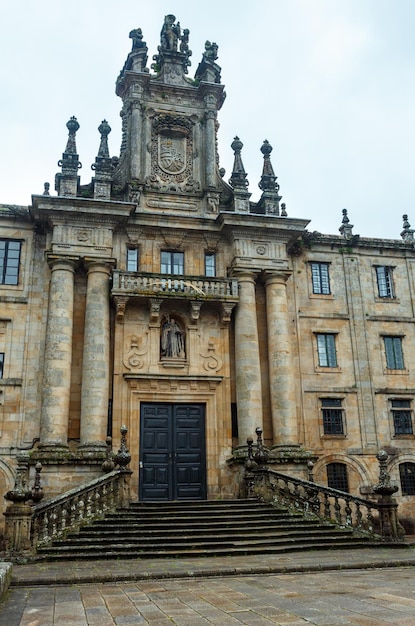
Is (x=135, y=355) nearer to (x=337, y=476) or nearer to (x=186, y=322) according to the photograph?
(x=186, y=322)

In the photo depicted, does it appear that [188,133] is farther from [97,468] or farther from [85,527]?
[85,527]

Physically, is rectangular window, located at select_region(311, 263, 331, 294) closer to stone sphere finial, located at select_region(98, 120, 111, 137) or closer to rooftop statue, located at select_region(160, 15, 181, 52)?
stone sphere finial, located at select_region(98, 120, 111, 137)

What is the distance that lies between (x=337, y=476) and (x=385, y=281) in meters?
9.69

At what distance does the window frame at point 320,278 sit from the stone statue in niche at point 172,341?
277 inches

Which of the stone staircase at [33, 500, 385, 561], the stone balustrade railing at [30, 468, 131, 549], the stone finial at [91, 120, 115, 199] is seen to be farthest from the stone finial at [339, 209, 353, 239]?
the stone balustrade railing at [30, 468, 131, 549]

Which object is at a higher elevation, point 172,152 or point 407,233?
point 172,152

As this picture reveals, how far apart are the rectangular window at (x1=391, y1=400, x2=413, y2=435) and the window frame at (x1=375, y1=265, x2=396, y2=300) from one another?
5.07 meters

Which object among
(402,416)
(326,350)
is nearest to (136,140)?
(326,350)

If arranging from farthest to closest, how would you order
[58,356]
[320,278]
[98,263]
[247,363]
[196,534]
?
[320,278]
[247,363]
[98,263]
[58,356]
[196,534]

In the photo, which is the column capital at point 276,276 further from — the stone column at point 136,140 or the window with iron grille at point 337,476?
the window with iron grille at point 337,476

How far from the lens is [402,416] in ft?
89.2

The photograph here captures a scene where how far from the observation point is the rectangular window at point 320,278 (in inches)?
1115

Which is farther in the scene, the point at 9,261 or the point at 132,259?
the point at 132,259

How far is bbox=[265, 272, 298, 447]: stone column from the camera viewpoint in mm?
24297
